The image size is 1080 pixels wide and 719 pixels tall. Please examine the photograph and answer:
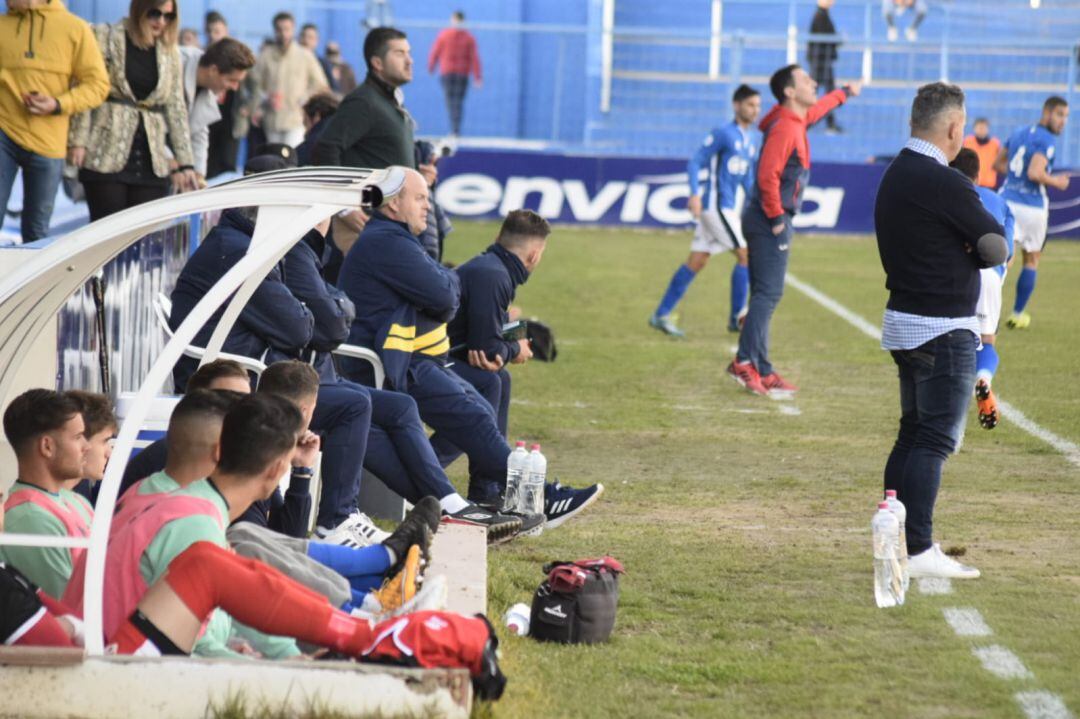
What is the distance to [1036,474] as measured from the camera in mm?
8734

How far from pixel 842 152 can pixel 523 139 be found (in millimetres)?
5968

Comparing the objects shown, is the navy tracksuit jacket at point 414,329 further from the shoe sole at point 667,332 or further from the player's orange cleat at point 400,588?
the shoe sole at point 667,332

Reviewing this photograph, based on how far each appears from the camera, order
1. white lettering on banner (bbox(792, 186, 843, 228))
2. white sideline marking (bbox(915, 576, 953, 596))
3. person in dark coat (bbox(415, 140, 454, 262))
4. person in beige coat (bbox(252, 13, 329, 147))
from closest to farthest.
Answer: white sideline marking (bbox(915, 576, 953, 596))
person in dark coat (bbox(415, 140, 454, 262))
person in beige coat (bbox(252, 13, 329, 147))
white lettering on banner (bbox(792, 186, 843, 228))

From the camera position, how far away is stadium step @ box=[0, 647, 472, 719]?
14.4 ft

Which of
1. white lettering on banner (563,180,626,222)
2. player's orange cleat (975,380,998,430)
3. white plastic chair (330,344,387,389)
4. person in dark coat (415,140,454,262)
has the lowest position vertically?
white lettering on banner (563,180,626,222)

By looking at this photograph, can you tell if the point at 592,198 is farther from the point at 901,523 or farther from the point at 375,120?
the point at 901,523

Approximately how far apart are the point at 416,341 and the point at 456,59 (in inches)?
855

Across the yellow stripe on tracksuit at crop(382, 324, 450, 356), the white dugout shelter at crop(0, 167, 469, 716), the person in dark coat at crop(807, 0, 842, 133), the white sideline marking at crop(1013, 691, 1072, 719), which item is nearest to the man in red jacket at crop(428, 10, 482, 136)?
the person in dark coat at crop(807, 0, 842, 133)

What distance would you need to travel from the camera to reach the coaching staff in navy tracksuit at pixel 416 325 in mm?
7418

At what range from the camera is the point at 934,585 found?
639 centimetres

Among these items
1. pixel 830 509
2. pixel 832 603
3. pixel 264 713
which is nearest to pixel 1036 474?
pixel 830 509

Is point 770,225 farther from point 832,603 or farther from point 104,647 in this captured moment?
point 104,647

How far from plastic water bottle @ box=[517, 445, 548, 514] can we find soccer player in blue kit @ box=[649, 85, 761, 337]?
7176 millimetres

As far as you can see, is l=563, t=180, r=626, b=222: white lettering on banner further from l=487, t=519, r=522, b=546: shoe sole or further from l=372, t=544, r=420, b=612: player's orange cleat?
l=372, t=544, r=420, b=612: player's orange cleat
